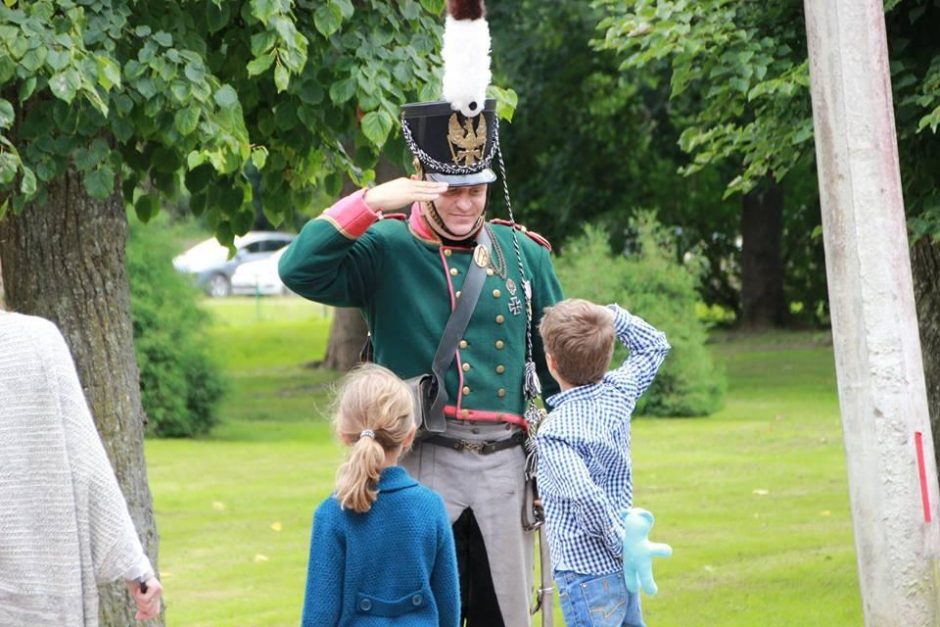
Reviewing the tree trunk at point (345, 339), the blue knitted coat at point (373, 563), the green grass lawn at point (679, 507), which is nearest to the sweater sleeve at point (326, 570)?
the blue knitted coat at point (373, 563)

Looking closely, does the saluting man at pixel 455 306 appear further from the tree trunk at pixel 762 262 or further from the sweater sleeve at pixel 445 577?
the tree trunk at pixel 762 262

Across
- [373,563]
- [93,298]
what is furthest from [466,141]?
[93,298]

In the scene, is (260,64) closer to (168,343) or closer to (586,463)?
(586,463)

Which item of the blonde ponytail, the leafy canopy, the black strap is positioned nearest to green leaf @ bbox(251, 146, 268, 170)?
the leafy canopy

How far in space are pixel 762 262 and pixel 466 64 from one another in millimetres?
22336

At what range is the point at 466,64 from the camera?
5035 mm

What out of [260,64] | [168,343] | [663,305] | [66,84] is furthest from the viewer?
[663,305]

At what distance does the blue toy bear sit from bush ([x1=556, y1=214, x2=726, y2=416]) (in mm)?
11918

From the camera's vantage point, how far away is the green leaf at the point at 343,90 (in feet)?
20.7

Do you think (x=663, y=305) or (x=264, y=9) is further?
(x=663, y=305)

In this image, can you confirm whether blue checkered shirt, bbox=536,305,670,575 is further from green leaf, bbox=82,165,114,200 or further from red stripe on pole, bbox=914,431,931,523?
green leaf, bbox=82,165,114,200

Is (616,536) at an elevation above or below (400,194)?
below

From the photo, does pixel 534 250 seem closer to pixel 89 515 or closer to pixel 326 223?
pixel 326 223

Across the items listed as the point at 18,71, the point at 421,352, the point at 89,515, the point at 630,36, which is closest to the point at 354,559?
the point at 89,515
